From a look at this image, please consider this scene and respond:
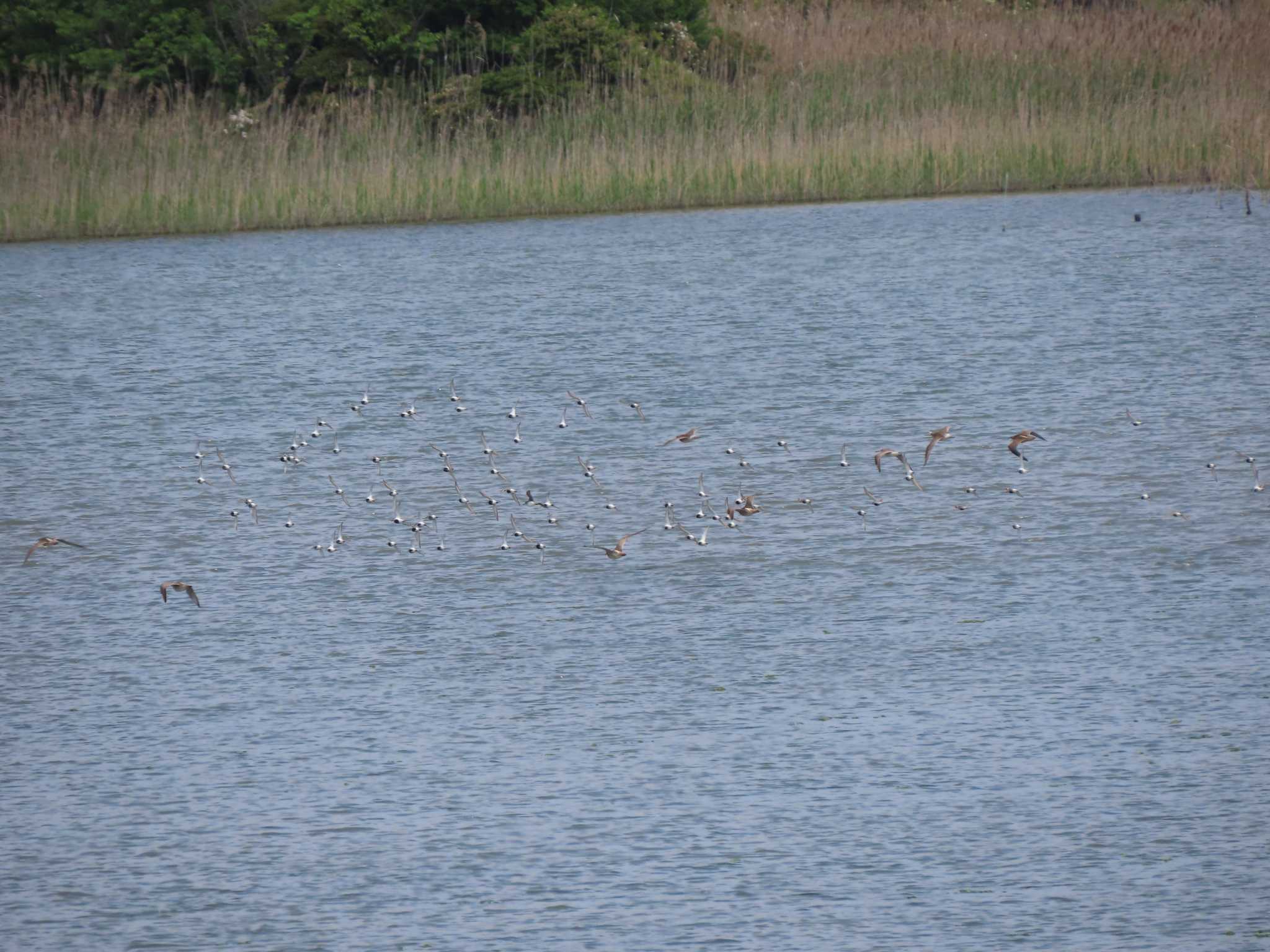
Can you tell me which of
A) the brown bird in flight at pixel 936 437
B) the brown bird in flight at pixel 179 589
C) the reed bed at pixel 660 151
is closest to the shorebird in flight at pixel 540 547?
the brown bird in flight at pixel 179 589

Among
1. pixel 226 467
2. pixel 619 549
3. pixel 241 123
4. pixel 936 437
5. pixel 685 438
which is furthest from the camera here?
pixel 241 123

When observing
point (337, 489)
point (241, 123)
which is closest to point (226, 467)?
point (337, 489)

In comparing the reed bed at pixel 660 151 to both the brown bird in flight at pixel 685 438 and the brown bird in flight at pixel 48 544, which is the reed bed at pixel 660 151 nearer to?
the brown bird in flight at pixel 685 438

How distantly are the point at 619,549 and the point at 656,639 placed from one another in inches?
39.6

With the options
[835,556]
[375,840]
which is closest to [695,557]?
[835,556]

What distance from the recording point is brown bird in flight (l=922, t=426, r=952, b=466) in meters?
7.61

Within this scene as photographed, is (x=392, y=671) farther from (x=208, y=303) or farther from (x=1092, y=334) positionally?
(x=208, y=303)

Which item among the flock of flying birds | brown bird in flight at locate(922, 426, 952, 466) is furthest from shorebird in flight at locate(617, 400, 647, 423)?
brown bird in flight at locate(922, 426, 952, 466)

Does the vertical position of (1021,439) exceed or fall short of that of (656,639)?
it exceeds it

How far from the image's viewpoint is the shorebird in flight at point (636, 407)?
8.70 meters

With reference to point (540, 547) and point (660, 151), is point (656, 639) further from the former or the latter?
point (660, 151)

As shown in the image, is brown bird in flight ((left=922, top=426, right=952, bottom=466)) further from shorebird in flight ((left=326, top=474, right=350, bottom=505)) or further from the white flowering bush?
the white flowering bush

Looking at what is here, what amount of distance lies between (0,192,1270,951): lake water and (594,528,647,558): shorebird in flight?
51 millimetres

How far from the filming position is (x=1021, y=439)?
7.61 meters
